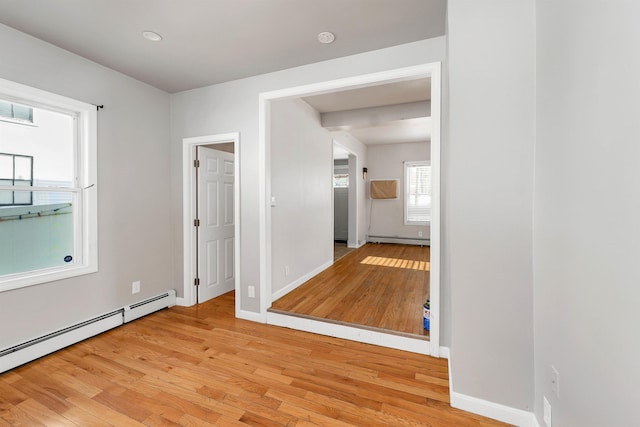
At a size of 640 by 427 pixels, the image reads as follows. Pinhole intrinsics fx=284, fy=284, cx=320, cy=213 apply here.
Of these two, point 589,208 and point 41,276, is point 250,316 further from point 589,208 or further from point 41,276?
point 589,208

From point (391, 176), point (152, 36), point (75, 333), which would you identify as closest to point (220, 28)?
point (152, 36)

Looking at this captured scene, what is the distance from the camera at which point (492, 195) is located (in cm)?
166

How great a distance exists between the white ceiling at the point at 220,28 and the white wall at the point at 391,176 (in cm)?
535

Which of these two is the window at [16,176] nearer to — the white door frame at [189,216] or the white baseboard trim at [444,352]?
the white door frame at [189,216]

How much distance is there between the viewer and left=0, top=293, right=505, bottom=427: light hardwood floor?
1.72 m

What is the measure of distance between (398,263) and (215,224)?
3.45 m

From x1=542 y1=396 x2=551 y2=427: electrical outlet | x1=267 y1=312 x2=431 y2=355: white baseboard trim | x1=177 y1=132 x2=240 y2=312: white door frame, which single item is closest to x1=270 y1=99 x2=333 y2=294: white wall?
x1=267 y1=312 x2=431 y2=355: white baseboard trim

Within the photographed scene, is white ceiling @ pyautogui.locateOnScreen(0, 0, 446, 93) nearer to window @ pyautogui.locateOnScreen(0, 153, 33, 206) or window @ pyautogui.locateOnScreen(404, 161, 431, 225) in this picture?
window @ pyautogui.locateOnScreen(0, 153, 33, 206)

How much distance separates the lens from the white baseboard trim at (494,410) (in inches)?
64.1

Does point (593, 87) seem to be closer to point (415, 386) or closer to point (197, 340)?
point (415, 386)

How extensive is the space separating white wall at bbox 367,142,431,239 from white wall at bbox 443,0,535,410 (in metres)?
6.03

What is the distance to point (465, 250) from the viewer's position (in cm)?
174

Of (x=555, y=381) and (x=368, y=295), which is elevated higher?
(x=555, y=381)

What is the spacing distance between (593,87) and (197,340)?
3.19 metres
